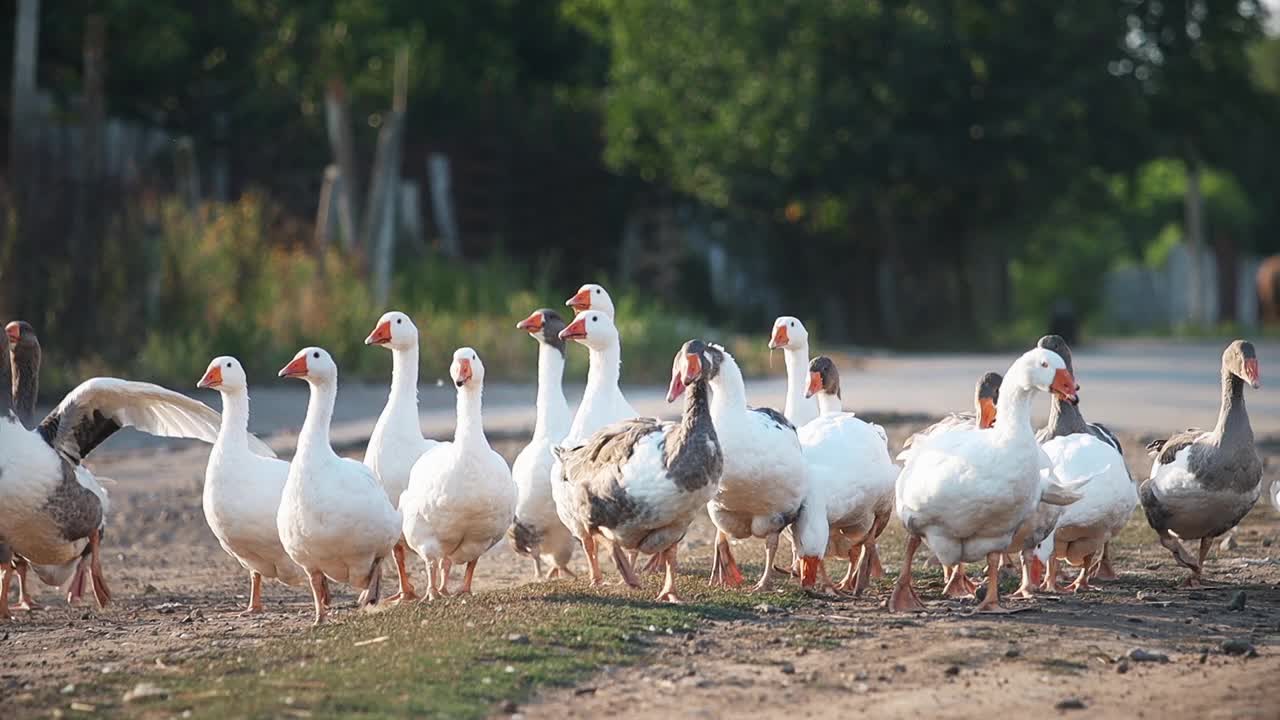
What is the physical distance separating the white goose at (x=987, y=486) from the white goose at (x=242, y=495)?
3.18 metres

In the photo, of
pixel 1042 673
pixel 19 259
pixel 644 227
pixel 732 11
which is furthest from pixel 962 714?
pixel 644 227

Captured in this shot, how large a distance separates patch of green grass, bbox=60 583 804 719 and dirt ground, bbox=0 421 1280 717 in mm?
184

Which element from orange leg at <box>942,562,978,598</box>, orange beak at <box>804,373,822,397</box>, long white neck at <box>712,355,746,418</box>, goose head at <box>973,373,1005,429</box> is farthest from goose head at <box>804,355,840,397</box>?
orange leg at <box>942,562,978,598</box>

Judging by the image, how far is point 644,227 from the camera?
32.0 meters

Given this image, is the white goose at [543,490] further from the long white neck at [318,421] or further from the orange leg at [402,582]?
the long white neck at [318,421]

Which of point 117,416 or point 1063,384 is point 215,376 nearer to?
point 117,416

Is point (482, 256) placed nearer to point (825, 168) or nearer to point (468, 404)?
point (825, 168)

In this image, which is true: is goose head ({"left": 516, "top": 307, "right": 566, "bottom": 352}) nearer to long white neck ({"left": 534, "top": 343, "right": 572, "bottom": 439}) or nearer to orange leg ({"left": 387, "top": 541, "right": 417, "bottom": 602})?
long white neck ({"left": 534, "top": 343, "right": 572, "bottom": 439})

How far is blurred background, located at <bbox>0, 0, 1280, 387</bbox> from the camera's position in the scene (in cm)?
1942

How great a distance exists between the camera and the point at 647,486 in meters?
8.34

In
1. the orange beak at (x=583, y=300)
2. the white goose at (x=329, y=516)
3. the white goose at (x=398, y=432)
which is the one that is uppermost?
the orange beak at (x=583, y=300)

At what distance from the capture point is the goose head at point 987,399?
9.48m

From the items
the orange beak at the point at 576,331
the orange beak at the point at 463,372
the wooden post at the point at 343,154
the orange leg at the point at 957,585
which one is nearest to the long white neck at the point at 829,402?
the orange beak at the point at 576,331

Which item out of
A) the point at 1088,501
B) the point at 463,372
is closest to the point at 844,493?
the point at 1088,501
